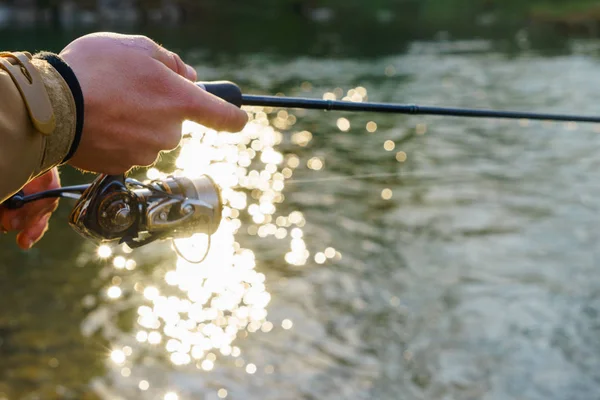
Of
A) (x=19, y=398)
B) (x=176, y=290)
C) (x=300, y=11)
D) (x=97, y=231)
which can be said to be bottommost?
(x=19, y=398)

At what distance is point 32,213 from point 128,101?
1.06m

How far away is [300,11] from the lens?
73375 millimetres

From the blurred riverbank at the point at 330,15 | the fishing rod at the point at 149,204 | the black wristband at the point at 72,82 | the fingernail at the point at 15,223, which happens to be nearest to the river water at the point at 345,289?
the fishing rod at the point at 149,204

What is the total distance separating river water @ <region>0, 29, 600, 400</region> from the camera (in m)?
8.01

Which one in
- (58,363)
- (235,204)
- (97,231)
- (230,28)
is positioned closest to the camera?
(97,231)

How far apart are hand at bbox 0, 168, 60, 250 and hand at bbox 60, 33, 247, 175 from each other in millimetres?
796

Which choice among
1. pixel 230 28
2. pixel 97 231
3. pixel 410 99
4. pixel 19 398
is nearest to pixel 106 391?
pixel 19 398

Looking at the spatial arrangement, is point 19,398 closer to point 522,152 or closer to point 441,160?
point 441,160

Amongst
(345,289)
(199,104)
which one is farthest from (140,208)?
(345,289)

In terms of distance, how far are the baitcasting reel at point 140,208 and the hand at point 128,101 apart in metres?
0.27

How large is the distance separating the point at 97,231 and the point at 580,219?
1201 centimetres

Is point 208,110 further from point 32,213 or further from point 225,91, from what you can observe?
point 32,213

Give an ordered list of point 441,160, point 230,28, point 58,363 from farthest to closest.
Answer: point 230,28
point 441,160
point 58,363

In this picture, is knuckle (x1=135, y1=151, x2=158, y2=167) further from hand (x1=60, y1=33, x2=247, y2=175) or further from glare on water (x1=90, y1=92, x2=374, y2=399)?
glare on water (x1=90, y1=92, x2=374, y2=399)
